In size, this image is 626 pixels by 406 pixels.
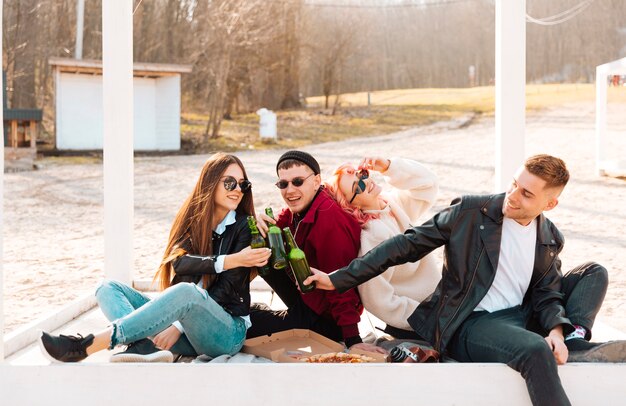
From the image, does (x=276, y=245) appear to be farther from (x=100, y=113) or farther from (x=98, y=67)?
(x=100, y=113)

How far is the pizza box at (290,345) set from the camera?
135 inches

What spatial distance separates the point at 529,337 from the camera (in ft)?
9.75

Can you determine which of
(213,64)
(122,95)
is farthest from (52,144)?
(122,95)

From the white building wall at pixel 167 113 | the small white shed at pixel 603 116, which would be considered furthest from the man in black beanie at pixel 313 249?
the white building wall at pixel 167 113

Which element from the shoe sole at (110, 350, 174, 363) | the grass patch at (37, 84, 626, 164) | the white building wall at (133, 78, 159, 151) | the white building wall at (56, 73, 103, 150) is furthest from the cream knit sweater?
the white building wall at (133, 78, 159, 151)

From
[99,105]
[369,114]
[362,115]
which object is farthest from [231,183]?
[369,114]

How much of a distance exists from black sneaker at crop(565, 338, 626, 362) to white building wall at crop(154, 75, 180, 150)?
54.1 ft

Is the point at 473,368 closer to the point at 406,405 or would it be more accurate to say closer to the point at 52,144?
the point at 406,405

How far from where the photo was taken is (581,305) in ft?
10.8

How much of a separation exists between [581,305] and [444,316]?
22.6 inches

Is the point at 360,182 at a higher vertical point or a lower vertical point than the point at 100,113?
lower

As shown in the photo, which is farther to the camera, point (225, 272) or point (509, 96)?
point (509, 96)

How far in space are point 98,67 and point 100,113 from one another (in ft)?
3.60

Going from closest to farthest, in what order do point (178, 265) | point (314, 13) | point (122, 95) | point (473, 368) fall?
point (473, 368), point (178, 265), point (122, 95), point (314, 13)
